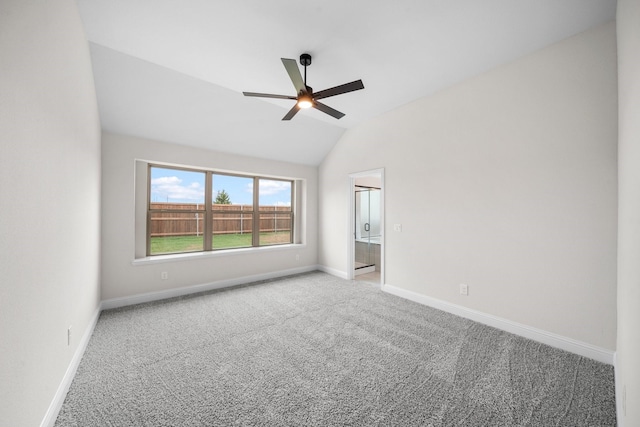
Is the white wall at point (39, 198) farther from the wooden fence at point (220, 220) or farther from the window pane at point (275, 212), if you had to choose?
the window pane at point (275, 212)

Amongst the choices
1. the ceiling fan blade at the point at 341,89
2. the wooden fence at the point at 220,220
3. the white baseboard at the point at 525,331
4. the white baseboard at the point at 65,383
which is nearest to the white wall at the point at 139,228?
the wooden fence at the point at 220,220

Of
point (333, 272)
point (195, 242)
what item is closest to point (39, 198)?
point (195, 242)

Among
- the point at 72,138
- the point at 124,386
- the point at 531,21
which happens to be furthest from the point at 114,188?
the point at 531,21

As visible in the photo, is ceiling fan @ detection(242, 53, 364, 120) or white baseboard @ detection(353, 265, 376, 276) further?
white baseboard @ detection(353, 265, 376, 276)

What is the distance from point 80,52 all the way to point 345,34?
2280 mm

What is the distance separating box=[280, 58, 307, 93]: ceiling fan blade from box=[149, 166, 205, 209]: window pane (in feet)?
9.31

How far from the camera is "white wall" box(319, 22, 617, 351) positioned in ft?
7.22

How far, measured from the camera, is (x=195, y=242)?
14.2ft

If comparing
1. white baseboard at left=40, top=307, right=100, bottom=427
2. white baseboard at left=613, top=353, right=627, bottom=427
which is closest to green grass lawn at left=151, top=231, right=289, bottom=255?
white baseboard at left=40, top=307, right=100, bottom=427

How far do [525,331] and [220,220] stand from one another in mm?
4644

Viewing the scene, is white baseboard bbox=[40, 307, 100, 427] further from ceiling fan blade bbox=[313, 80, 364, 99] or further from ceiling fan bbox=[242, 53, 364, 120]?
Result: ceiling fan blade bbox=[313, 80, 364, 99]

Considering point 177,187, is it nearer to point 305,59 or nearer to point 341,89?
point 305,59

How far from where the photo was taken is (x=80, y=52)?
2.07m

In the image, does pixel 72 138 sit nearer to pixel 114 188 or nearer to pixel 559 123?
pixel 114 188
